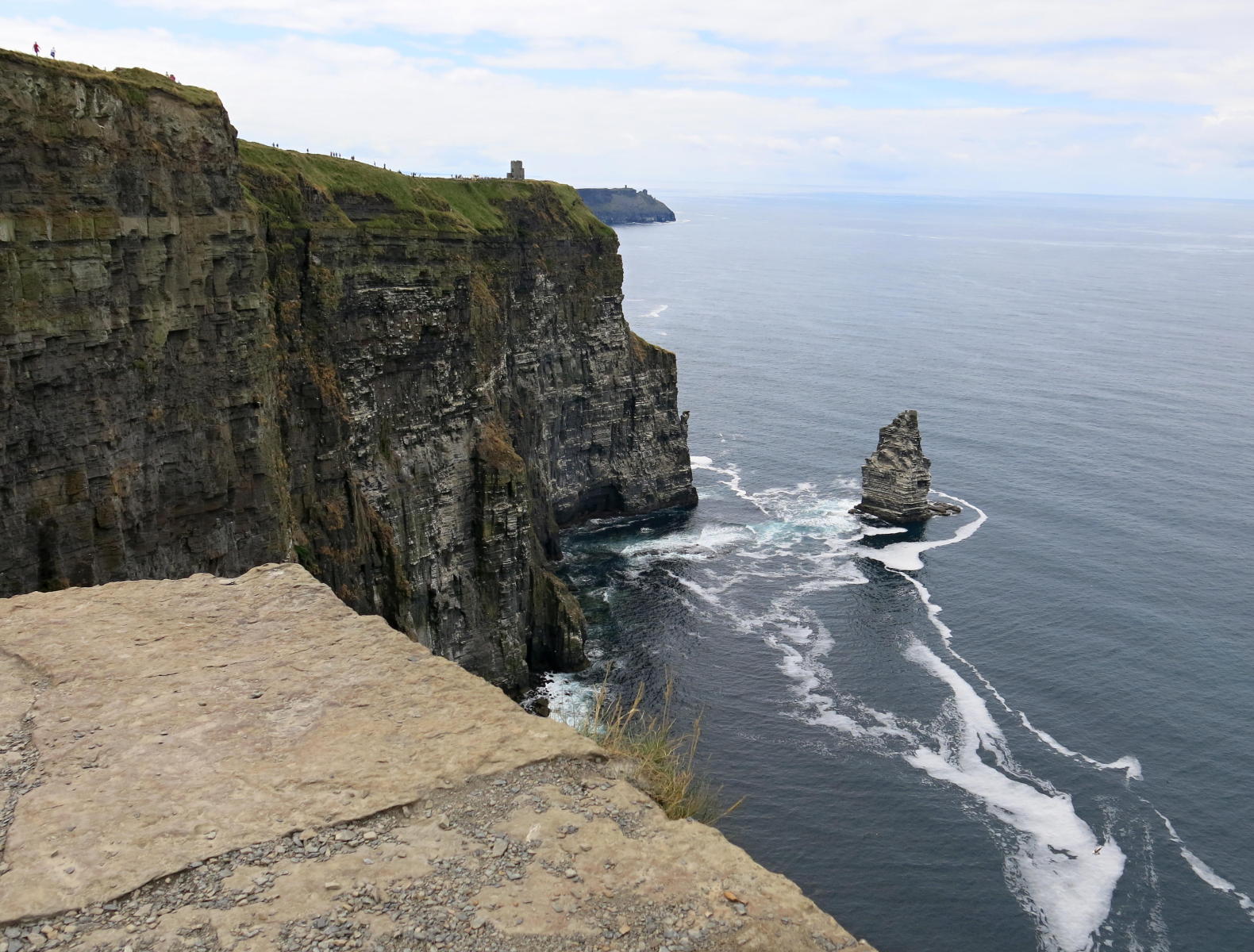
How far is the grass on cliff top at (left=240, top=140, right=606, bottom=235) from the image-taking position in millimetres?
59188

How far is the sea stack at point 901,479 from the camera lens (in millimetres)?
102812

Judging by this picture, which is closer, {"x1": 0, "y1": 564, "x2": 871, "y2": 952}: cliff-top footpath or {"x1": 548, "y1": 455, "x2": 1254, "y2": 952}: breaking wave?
{"x1": 0, "y1": 564, "x2": 871, "y2": 952}: cliff-top footpath

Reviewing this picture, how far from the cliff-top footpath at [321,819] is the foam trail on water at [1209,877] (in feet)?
149

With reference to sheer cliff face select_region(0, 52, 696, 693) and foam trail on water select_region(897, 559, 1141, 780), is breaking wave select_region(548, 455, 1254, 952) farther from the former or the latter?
sheer cliff face select_region(0, 52, 696, 693)

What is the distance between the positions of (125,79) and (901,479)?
3102 inches

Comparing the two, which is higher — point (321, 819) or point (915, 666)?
point (321, 819)

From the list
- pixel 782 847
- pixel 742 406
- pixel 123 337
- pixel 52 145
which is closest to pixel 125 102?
pixel 52 145

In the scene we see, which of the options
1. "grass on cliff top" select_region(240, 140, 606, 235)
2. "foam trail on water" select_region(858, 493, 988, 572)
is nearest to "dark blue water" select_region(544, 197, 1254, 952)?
"foam trail on water" select_region(858, 493, 988, 572)

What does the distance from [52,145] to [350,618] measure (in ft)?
85.2

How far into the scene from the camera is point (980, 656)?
73750 millimetres

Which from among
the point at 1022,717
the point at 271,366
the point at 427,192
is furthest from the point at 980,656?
the point at 271,366

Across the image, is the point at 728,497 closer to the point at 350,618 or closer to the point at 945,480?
the point at 945,480

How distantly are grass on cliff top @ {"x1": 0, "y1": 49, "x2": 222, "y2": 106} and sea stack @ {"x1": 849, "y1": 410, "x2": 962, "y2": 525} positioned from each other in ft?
242

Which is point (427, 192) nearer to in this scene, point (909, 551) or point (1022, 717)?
point (1022, 717)
